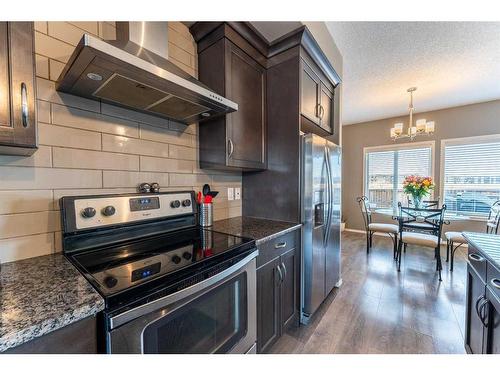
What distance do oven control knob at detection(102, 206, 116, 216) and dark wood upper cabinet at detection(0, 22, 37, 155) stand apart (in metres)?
0.43

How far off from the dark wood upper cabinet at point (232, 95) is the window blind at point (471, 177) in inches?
172

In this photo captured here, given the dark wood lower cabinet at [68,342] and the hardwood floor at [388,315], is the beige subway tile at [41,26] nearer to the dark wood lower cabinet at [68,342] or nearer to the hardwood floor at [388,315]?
the dark wood lower cabinet at [68,342]

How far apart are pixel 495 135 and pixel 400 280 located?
3313 mm

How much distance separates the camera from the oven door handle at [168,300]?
64 centimetres

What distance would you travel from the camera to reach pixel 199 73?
1698 millimetres

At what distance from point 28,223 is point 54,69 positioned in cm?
74

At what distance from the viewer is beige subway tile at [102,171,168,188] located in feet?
4.03

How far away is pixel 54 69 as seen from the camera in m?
1.04

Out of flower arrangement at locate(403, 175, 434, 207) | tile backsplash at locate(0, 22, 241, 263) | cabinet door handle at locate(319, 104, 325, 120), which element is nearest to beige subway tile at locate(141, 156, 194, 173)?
tile backsplash at locate(0, 22, 241, 263)

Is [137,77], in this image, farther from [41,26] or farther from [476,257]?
[476,257]

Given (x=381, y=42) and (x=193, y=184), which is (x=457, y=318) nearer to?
(x=193, y=184)

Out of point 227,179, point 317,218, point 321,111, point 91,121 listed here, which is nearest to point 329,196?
point 317,218

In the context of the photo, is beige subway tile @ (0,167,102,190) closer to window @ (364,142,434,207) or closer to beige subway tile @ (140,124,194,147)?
beige subway tile @ (140,124,194,147)
